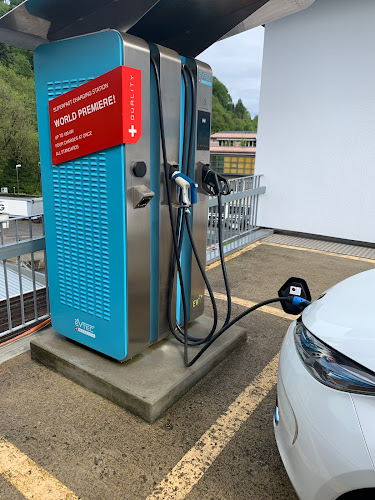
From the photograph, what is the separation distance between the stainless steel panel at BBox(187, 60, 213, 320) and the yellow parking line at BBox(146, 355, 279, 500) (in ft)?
2.28

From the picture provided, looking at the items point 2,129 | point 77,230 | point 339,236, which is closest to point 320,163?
point 339,236

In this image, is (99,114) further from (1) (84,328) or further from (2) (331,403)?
(2) (331,403)

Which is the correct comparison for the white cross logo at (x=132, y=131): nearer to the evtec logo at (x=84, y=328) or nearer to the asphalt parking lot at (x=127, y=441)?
the evtec logo at (x=84, y=328)

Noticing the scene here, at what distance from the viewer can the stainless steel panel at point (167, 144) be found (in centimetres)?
215

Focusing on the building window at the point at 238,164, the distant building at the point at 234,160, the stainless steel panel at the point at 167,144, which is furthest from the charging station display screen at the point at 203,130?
the building window at the point at 238,164

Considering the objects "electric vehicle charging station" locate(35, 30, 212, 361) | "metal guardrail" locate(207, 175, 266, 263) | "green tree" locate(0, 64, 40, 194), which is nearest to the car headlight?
"electric vehicle charging station" locate(35, 30, 212, 361)

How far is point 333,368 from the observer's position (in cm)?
130

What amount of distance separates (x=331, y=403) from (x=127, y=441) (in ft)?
3.82

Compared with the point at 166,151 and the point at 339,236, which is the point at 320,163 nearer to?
the point at 339,236

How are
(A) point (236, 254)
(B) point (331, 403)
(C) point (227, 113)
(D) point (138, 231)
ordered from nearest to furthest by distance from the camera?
(B) point (331, 403), (D) point (138, 231), (A) point (236, 254), (C) point (227, 113)

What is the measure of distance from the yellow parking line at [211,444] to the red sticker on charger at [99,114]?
162cm

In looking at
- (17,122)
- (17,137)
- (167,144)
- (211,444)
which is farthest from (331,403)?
(17,122)

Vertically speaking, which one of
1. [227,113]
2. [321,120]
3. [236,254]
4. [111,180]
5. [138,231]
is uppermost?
[227,113]

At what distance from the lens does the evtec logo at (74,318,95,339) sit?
2.41 m
